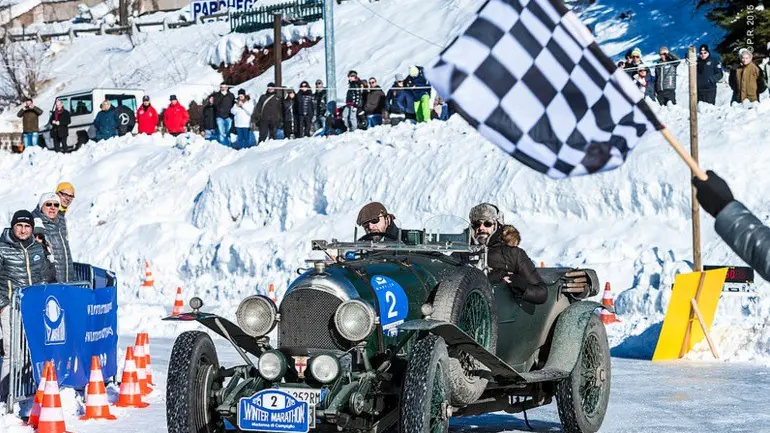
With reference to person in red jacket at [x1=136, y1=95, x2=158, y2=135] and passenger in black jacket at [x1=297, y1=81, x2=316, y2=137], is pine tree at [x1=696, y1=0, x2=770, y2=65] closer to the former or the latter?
passenger in black jacket at [x1=297, y1=81, x2=316, y2=137]

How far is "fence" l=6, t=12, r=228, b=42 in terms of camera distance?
54531mm

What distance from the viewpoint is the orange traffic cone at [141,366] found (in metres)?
12.1

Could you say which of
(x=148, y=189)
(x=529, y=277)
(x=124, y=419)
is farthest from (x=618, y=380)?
(x=148, y=189)

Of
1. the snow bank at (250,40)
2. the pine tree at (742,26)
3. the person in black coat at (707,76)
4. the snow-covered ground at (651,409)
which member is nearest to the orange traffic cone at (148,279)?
the person in black coat at (707,76)

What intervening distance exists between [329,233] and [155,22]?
33.5 meters

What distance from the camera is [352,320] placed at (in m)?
8.35

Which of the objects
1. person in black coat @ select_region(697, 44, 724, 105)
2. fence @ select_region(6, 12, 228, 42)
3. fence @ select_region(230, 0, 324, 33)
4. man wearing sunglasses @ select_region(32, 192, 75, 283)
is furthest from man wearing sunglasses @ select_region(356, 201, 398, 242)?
fence @ select_region(6, 12, 228, 42)

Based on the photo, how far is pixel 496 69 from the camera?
5.98 m

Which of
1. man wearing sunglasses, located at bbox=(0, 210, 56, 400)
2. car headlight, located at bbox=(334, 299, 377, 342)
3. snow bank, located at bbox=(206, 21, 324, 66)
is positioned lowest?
car headlight, located at bbox=(334, 299, 377, 342)

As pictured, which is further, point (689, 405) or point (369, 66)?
point (369, 66)

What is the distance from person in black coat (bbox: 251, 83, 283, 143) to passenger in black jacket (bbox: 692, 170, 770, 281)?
2442 centimetres

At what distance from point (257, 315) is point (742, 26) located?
18.8m

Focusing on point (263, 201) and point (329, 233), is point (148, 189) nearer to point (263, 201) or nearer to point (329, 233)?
point (263, 201)

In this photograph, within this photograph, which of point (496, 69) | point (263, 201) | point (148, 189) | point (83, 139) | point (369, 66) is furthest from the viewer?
point (369, 66)
